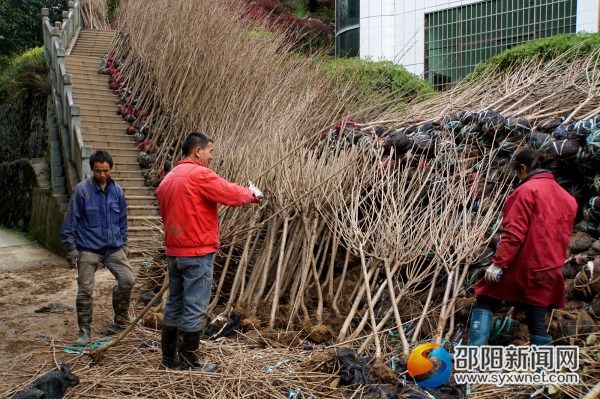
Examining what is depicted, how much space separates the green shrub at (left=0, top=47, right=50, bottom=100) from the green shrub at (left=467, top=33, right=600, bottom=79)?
37.1 ft

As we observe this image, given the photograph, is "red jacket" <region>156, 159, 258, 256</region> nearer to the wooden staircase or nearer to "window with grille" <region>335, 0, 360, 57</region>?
the wooden staircase

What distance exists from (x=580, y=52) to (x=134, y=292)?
24.4ft

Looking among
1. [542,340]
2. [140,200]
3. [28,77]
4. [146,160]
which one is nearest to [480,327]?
[542,340]

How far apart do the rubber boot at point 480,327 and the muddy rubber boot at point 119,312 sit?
301 cm

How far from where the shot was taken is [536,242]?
13.1 ft

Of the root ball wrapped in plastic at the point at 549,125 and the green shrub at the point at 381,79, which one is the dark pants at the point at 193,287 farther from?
the green shrub at the point at 381,79

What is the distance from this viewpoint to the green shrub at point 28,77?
16.5 m

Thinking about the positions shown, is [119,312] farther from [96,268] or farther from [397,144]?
[397,144]

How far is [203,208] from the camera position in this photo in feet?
14.0

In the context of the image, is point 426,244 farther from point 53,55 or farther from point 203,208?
point 53,55

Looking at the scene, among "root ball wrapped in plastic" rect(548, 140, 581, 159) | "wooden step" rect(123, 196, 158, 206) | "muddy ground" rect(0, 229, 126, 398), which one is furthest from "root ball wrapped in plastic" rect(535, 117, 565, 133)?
"wooden step" rect(123, 196, 158, 206)

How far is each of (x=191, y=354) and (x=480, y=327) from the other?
2.04m

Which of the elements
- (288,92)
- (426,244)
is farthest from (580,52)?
(426,244)

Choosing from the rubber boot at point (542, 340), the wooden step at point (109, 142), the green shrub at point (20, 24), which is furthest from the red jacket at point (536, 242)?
the green shrub at point (20, 24)
